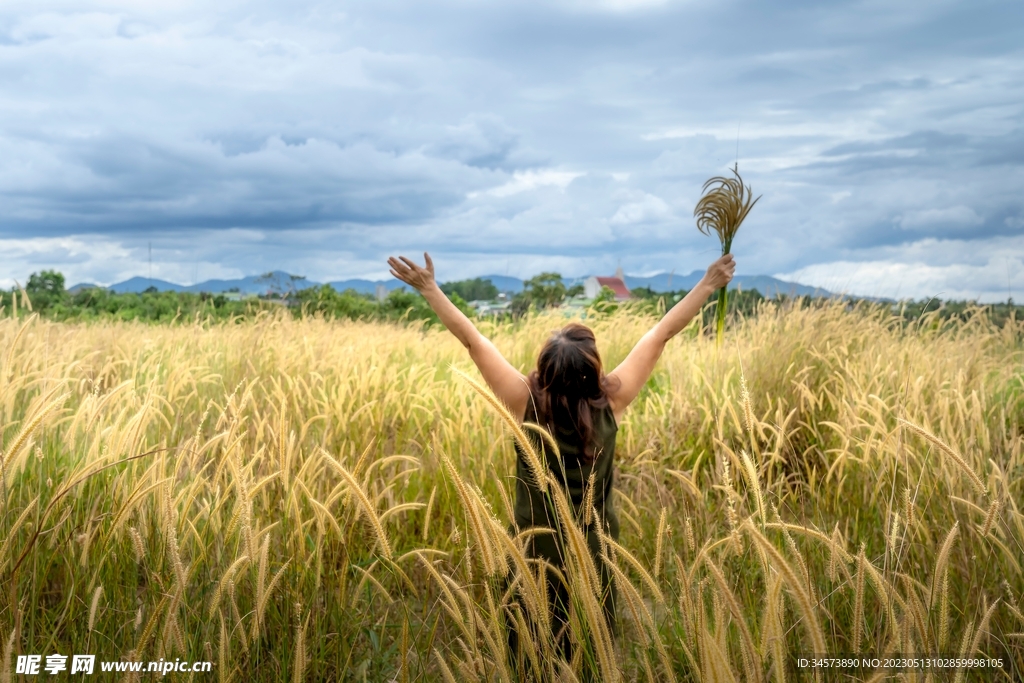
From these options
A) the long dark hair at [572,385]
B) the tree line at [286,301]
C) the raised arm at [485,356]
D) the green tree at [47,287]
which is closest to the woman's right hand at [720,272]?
the long dark hair at [572,385]

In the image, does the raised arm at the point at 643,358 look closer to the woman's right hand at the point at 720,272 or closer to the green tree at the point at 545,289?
the woman's right hand at the point at 720,272

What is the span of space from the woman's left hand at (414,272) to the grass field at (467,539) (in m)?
0.37

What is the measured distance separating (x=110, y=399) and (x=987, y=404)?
4.64 meters

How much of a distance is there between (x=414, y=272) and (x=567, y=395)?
666mm

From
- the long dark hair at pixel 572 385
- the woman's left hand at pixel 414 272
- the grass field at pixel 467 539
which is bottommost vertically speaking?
the grass field at pixel 467 539

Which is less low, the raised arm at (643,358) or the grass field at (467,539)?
the raised arm at (643,358)

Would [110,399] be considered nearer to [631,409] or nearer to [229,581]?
[229,581]

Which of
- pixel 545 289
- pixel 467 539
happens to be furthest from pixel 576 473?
pixel 545 289

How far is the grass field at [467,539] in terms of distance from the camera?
59.0 inches

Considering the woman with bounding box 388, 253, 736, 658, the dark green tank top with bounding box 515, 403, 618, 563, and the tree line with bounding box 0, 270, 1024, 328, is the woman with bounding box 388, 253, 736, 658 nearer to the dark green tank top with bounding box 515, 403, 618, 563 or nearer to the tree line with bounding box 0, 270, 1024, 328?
the dark green tank top with bounding box 515, 403, 618, 563

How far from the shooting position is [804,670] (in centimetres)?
161

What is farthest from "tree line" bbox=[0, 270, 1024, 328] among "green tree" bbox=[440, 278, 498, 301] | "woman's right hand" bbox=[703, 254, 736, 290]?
"woman's right hand" bbox=[703, 254, 736, 290]

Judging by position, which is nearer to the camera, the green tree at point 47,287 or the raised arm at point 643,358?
the raised arm at point 643,358

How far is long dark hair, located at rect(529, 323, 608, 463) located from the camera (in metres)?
2.33
